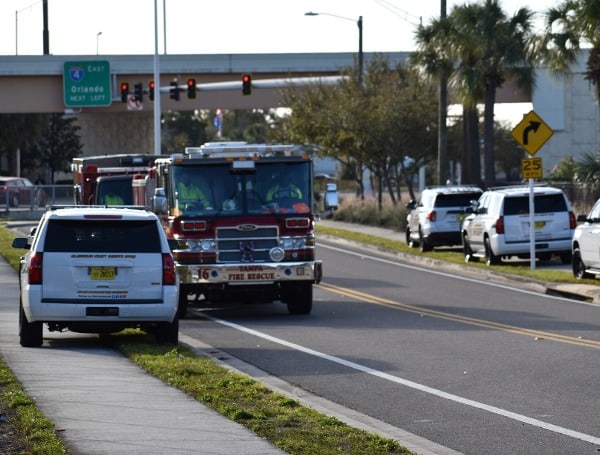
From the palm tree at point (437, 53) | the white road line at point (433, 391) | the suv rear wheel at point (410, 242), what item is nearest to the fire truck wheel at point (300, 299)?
the white road line at point (433, 391)

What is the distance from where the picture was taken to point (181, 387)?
12891 mm

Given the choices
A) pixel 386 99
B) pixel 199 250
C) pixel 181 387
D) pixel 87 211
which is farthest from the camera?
pixel 386 99

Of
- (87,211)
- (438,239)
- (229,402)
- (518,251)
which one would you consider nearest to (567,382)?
(229,402)

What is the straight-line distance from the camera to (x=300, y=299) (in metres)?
21.6

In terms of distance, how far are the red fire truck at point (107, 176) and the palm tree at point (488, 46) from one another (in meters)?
14.4

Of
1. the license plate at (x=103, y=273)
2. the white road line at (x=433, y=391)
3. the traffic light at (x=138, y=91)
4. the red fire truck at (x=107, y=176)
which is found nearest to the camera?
the white road line at (x=433, y=391)

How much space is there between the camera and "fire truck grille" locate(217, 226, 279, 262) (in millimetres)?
21125

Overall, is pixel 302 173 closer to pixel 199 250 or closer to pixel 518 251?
pixel 199 250

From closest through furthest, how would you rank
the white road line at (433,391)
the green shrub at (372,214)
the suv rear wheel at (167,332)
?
1. the white road line at (433,391)
2. the suv rear wheel at (167,332)
3. the green shrub at (372,214)

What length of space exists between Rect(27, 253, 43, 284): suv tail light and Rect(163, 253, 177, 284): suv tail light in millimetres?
1476

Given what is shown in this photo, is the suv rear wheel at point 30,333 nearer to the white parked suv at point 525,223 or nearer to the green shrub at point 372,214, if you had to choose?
the white parked suv at point 525,223

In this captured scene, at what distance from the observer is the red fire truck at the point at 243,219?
21031 millimetres

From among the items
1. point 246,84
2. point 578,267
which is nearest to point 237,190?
point 578,267

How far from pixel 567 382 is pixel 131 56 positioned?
2071 inches
